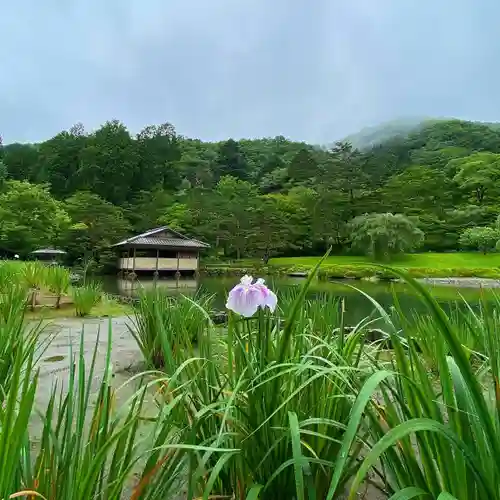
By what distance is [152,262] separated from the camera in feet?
70.8

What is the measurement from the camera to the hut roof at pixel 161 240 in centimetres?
2080

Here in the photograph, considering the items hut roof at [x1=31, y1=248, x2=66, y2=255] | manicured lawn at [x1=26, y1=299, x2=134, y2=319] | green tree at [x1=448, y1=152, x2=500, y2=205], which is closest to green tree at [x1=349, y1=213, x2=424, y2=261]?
green tree at [x1=448, y1=152, x2=500, y2=205]

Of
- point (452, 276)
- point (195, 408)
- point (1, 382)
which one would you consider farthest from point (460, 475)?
point (452, 276)

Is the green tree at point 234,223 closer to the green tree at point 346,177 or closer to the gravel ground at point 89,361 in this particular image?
the green tree at point 346,177

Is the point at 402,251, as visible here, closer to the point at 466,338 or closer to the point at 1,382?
the point at 466,338

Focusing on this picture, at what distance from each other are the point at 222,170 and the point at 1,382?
43437mm

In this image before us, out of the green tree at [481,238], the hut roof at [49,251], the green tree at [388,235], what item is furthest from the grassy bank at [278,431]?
the green tree at [481,238]

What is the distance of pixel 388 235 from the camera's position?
23922mm

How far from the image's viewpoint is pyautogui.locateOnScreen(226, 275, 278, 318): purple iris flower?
41.9 inches

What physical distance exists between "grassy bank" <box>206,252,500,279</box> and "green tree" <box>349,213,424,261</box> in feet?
2.40

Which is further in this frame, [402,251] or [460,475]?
[402,251]

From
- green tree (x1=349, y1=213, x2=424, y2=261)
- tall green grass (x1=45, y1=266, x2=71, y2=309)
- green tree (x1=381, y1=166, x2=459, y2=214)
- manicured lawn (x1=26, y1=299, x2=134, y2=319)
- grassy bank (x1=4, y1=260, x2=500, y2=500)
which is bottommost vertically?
manicured lawn (x1=26, y1=299, x2=134, y2=319)

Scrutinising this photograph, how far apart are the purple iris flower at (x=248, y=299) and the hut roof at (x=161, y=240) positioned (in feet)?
66.4

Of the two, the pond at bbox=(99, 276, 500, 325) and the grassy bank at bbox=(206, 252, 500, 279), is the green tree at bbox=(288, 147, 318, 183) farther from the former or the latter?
the pond at bbox=(99, 276, 500, 325)
